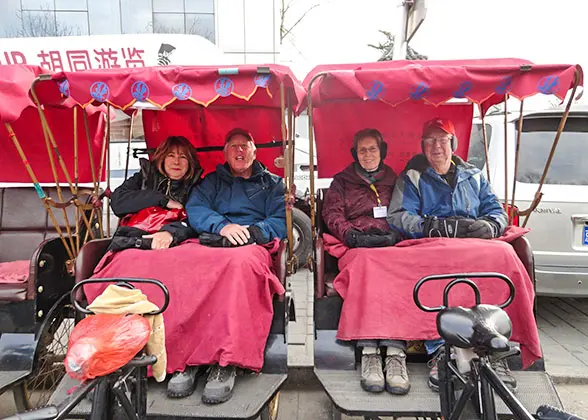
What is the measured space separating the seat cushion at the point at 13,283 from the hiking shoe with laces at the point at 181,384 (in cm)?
124

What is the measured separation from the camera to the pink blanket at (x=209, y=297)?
2.42m

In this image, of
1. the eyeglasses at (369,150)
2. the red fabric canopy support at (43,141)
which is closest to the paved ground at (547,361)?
the eyeglasses at (369,150)

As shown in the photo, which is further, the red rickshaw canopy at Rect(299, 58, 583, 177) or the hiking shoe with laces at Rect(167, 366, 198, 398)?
the red rickshaw canopy at Rect(299, 58, 583, 177)

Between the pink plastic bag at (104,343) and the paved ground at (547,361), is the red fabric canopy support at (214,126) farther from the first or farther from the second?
the pink plastic bag at (104,343)

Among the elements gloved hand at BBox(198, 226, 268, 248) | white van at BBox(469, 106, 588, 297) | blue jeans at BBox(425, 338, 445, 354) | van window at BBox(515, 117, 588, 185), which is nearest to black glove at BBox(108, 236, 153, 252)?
gloved hand at BBox(198, 226, 268, 248)

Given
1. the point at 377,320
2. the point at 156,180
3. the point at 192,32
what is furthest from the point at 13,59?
the point at 377,320

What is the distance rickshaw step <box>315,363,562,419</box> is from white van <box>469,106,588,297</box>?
67.6 inches

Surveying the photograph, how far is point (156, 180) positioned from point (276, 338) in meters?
1.65

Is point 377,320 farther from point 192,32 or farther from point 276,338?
point 192,32

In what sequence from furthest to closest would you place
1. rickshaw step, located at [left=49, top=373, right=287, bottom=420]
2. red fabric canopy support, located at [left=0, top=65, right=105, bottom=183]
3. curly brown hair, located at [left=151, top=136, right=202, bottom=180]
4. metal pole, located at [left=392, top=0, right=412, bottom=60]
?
1. metal pole, located at [left=392, top=0, right=412, bottom=60]
2. red fabric canopy support, located at [left=0, top=65, right=105, bottom=183]
3. curly brown hair, located at [left=151, top=136, right=202, bottom=180]
4. rickshaw step, located at [left=49, top=373, right=287, bottom=420]

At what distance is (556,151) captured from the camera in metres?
4.01

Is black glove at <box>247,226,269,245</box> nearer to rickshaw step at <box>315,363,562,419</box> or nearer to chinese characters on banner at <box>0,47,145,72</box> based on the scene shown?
rickshaw step at <box>315,363,562,419</box>

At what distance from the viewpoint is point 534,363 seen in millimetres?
2518

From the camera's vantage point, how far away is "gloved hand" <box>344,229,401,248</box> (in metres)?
2.90
